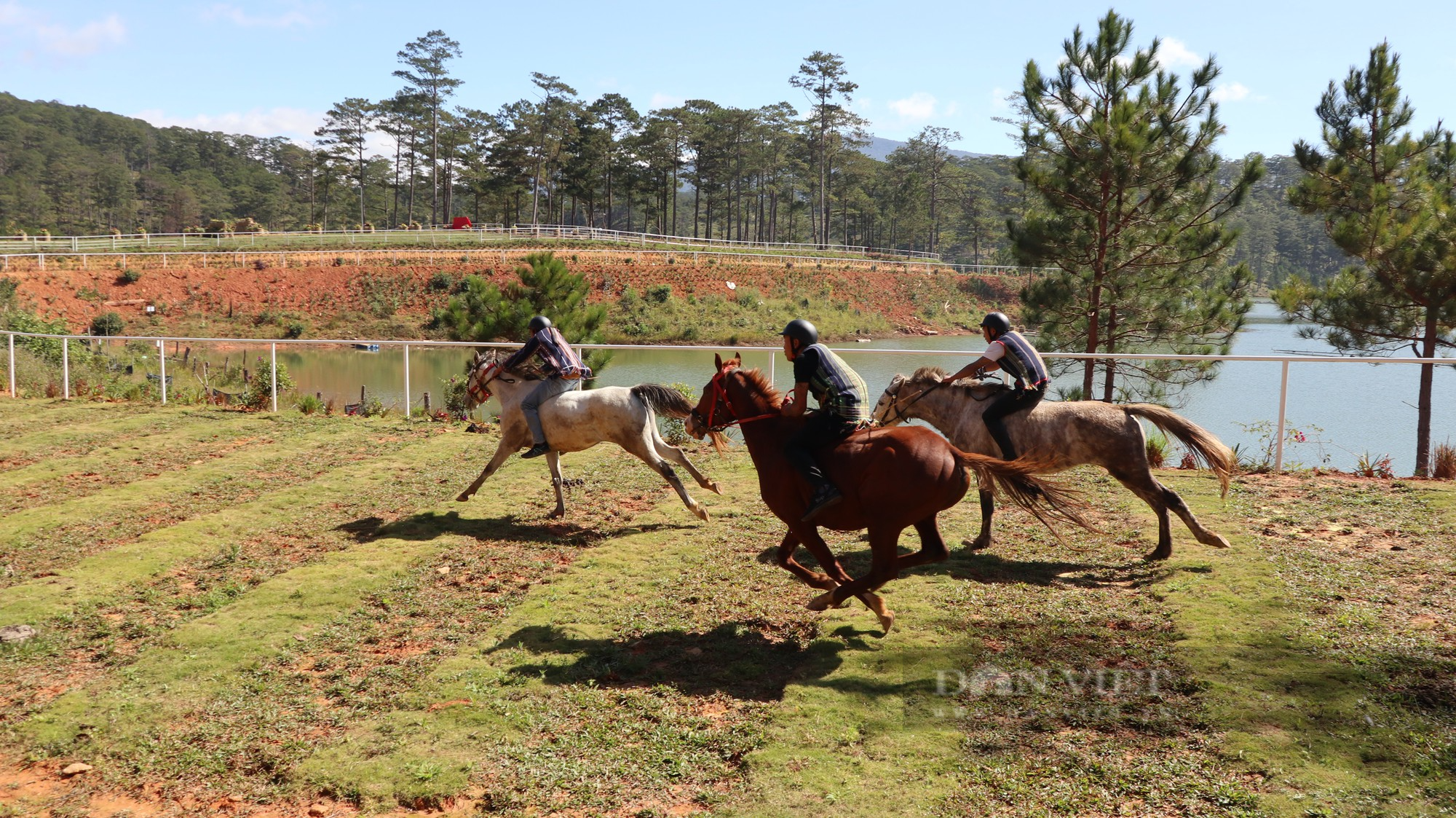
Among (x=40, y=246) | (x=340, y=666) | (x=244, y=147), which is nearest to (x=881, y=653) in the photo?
(x=340, y=666)

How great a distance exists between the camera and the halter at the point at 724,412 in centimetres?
619

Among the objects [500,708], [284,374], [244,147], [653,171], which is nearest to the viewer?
[500,708]

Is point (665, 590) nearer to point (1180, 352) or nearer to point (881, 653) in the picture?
point (881, 653)

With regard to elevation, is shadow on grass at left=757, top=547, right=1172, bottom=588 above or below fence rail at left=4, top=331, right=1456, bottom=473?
below

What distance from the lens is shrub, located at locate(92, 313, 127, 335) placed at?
40.0m

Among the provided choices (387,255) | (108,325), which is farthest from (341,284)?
(108,325)

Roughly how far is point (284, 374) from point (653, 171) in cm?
6398

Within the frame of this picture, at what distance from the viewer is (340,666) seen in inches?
223

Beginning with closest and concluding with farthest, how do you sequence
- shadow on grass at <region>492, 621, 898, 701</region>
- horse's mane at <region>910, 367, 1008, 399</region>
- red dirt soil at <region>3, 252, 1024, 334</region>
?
shadow on grass at <region>492, 621, 898, 701</region>, horse's mane at <region>910, 367, 1008, 399</region>, red dirt soil at <region>3, 252, 1024, 334</region>

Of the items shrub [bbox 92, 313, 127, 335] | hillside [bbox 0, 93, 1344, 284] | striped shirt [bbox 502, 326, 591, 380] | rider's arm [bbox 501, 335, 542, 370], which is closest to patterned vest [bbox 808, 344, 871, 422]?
striped shirt [bbox 502, 326, 591, 380]

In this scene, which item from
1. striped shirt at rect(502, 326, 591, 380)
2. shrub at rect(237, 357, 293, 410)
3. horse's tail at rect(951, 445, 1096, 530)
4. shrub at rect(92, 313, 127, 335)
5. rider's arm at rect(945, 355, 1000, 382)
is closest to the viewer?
horse's tail at rect(951, 445, 1096, 530)

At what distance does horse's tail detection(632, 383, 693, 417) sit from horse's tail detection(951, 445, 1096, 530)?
134 inches

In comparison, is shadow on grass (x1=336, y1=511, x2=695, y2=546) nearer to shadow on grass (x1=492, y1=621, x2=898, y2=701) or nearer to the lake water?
shadow on grass (x1=492, y1=621, x2=898, y2=701)

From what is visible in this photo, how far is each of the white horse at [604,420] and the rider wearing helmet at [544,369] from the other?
8cm
